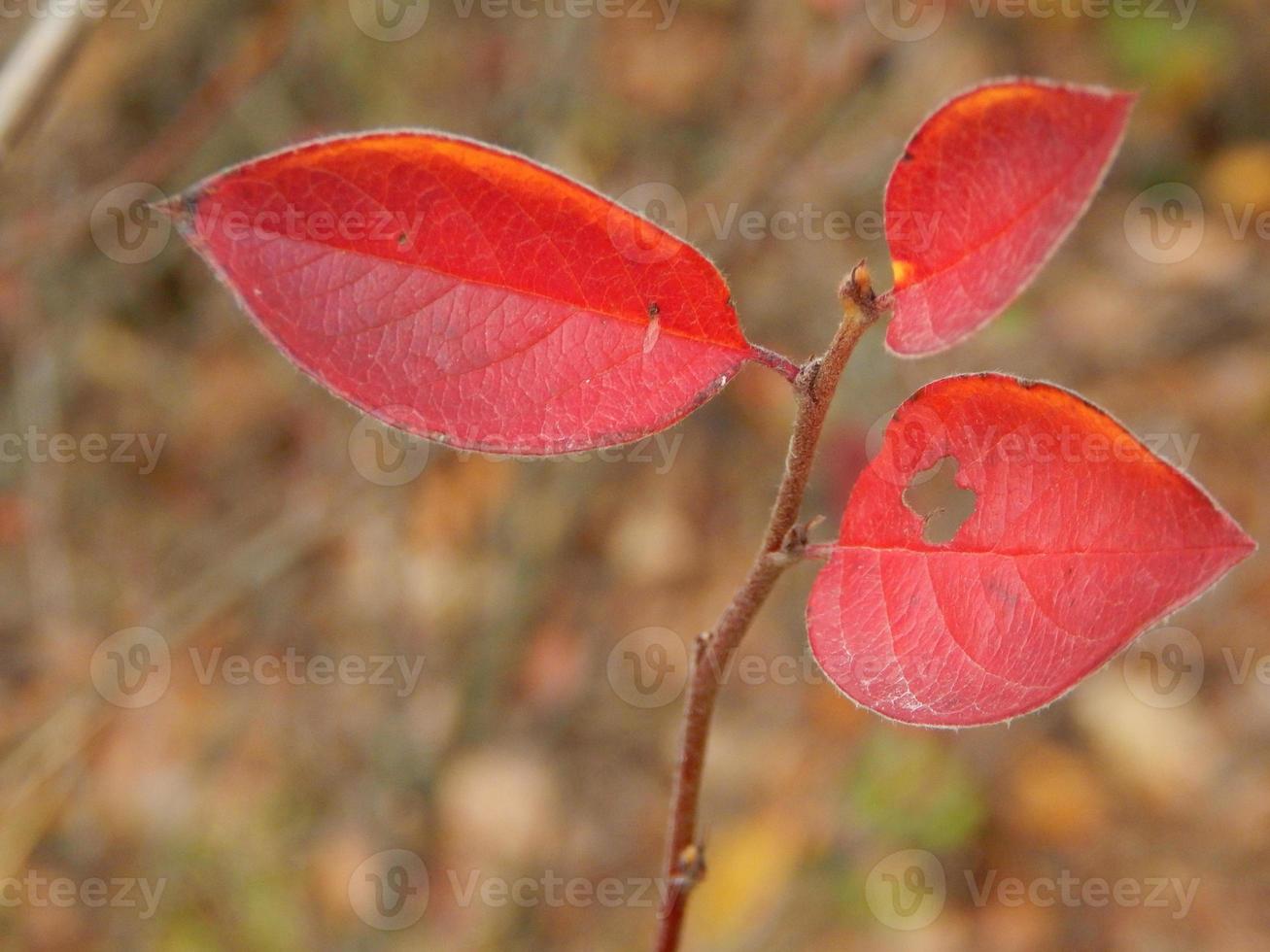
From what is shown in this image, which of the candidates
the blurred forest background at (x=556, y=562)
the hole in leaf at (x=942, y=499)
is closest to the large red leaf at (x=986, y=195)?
the hole in leaf at (x=942, y=499)

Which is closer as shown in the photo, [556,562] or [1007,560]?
[1007,560]

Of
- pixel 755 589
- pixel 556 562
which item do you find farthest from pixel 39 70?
pixel 556 562

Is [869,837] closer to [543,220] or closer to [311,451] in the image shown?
[311,451]

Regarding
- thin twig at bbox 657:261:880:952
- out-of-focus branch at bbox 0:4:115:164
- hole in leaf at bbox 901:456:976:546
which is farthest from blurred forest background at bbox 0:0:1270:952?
thin twig at bbox 657:261:880:952

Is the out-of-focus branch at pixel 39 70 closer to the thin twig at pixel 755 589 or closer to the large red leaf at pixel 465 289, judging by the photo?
the large red leaf at pixel 465 289

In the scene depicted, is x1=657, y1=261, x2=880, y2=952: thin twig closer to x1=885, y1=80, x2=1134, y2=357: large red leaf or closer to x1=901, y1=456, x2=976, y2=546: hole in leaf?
x1=885, y1=80, x2=1134, y2=357: large red leaf

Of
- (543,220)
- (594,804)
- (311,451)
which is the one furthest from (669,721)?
(543,220)

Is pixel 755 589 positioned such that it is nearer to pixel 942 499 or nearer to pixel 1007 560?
pixel 1007 560

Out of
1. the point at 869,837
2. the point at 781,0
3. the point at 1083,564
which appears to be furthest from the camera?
the point at 781,0
